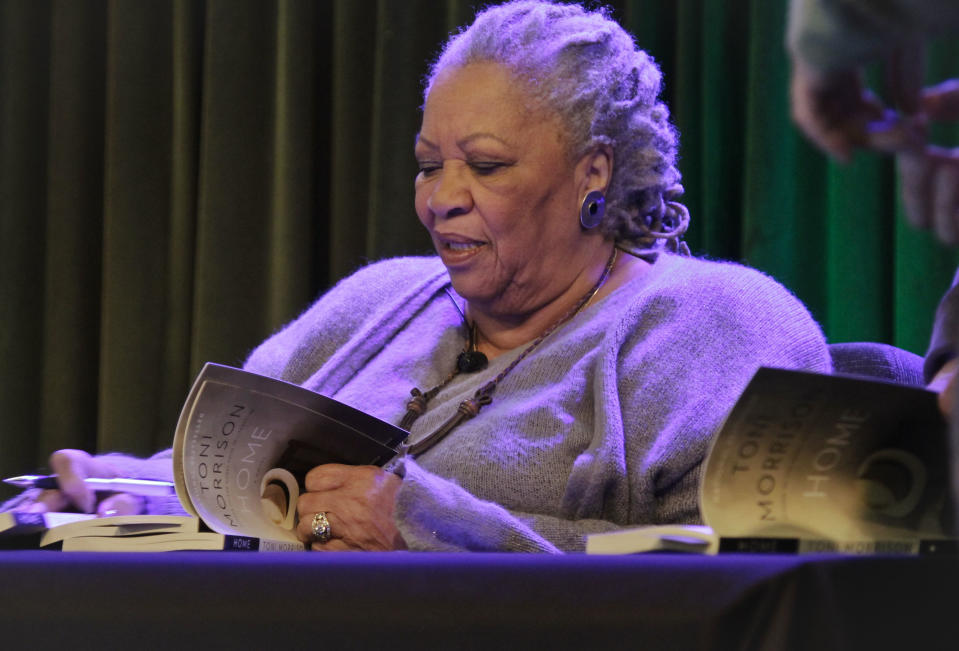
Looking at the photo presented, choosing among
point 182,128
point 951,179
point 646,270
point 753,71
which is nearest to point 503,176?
point 646,270

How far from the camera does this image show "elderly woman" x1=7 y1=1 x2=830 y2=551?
134 cm

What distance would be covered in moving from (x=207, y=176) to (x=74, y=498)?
4.73 ft

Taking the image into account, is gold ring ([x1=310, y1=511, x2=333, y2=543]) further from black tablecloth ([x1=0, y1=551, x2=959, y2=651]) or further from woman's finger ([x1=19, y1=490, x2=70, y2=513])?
black tablecloth ([x1=0, y1=551, x2=959, y2=651])

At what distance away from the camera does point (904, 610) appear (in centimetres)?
61

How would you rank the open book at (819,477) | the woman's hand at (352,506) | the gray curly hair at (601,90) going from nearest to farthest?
the open book at (819,477), the woman's hand at (352,506), the gray curly hair at (601,90)

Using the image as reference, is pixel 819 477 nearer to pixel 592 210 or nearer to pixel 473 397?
pixel 473 397

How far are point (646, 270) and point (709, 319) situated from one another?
9.3 inches

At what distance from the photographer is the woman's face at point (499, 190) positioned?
1574mm

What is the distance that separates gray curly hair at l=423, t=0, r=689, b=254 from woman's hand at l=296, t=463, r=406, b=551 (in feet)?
1.97

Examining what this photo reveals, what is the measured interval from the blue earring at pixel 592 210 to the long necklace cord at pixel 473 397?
0.07 meters

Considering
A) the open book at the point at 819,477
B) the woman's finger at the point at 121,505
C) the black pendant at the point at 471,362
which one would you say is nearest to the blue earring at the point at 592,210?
the black pendant at the point at 471,362

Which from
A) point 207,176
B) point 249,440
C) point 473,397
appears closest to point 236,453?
point 249,440

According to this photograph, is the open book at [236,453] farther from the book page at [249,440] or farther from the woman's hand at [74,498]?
the woman's hand at [74,498]

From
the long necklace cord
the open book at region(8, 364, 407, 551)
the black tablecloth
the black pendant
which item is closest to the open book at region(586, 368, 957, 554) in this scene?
the black tablecloth
